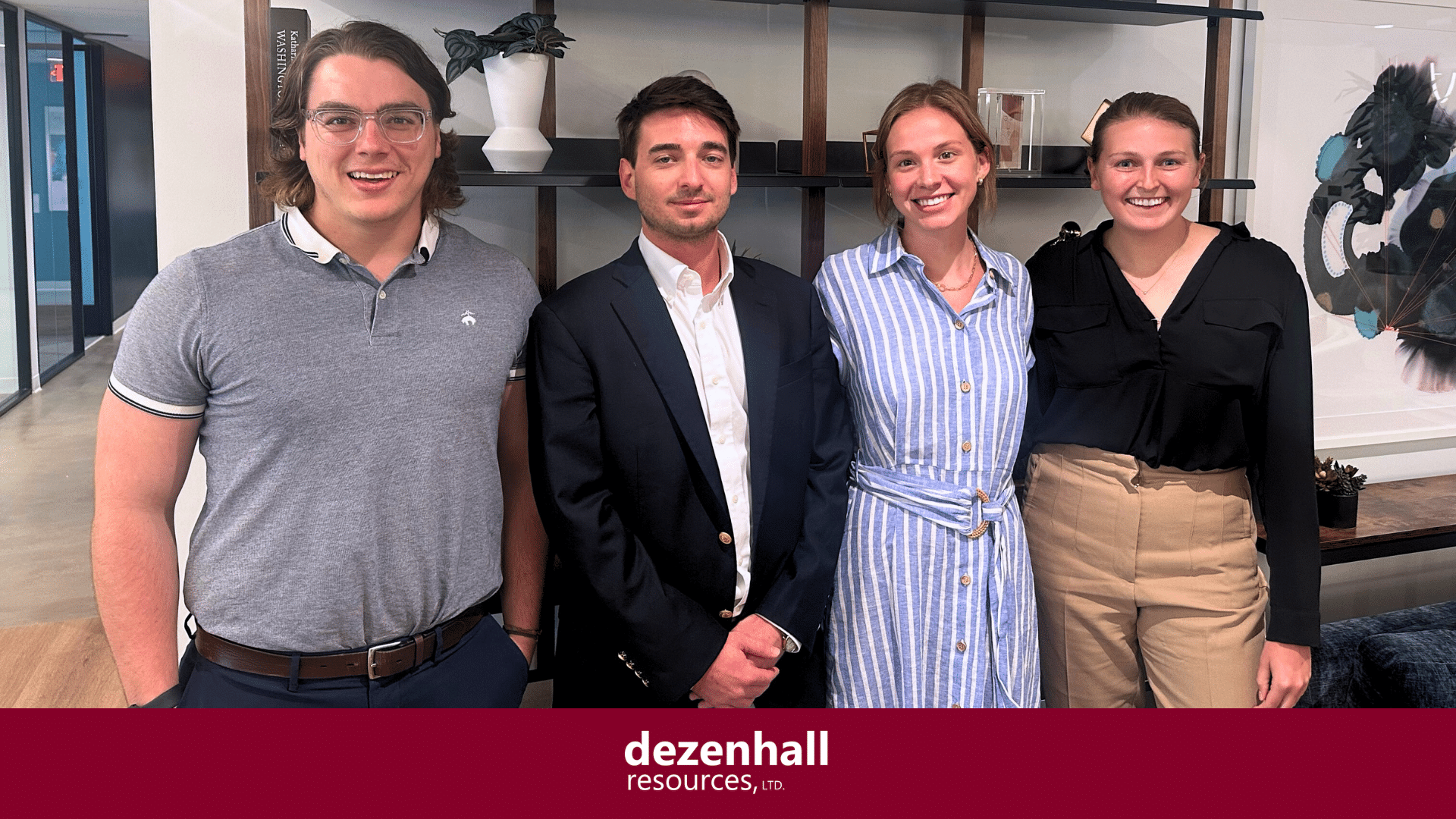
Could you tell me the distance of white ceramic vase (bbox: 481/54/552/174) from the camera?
6.99ft

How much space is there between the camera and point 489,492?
1.63 metres

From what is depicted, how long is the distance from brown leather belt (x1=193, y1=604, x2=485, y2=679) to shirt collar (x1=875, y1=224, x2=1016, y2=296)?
1.05 metres

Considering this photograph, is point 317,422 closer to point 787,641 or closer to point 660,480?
point 660,480

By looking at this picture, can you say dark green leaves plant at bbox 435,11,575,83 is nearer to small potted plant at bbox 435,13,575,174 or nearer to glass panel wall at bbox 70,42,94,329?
small potted plant at bbox 435,13,575,174

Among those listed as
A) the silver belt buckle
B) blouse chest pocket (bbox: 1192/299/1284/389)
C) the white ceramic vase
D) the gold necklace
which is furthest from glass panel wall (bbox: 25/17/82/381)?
blouse chest pocket (bbox: 1192/299/1284/389)

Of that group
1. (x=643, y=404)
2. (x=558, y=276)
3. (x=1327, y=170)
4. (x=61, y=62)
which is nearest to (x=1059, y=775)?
(x=643, y=404)

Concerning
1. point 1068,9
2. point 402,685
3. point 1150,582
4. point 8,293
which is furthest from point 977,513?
point 8,293

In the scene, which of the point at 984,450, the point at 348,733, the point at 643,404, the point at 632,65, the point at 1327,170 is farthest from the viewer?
the point at 1327,170

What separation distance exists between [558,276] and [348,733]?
4.27 ft

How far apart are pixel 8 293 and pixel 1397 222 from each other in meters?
4.27

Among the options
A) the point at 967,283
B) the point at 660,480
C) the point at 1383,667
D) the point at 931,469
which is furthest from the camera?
the point at 1383,667

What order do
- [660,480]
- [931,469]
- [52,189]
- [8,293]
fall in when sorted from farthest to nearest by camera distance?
[8,293] < [52,189] < [931,469] < [660,480]

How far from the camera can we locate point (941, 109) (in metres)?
1.85

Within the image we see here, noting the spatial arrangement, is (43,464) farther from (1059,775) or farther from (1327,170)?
(1327,170)
